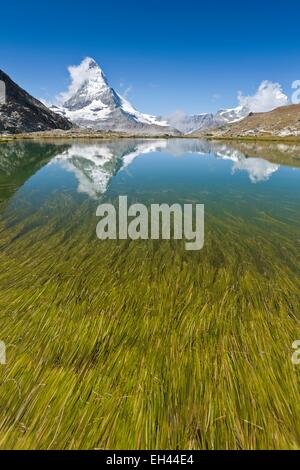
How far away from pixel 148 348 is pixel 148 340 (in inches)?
11.2

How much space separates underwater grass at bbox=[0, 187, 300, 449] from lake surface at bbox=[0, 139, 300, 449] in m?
0.03

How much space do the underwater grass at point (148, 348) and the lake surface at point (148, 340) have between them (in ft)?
0.10

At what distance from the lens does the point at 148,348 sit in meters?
6.60

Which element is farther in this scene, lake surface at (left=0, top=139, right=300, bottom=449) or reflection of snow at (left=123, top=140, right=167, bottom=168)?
reflection of snow at (left=123, top=140, right=167, bottom=168)

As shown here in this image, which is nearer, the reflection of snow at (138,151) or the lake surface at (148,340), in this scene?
the lake surface at (148,340)

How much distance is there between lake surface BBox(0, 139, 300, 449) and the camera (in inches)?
187

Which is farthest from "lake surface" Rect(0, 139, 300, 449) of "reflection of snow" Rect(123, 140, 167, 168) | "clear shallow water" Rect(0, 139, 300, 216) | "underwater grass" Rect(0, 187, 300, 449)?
"reflection of snow" Rect(123, 140, 167, 168)

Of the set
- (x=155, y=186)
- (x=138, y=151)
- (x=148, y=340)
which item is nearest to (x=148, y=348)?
(x=148, y=340)

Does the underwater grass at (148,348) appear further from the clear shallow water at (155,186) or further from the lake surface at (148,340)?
the clear shallow water at (155,186)

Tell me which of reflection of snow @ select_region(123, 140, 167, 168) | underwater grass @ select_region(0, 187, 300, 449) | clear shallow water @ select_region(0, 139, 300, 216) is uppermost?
reflection of snow @ select_region(123, 140, 167, 168)

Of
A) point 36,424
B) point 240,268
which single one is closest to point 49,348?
point 36,424

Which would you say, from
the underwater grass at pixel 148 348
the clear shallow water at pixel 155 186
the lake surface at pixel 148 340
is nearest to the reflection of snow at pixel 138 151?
the clear shallow water at pixel 155 186

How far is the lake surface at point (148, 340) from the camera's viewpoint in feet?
15.6

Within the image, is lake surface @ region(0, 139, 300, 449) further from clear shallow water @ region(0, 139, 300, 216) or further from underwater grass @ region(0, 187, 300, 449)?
clear shallow water @ region(0, 139, 300, 216)
